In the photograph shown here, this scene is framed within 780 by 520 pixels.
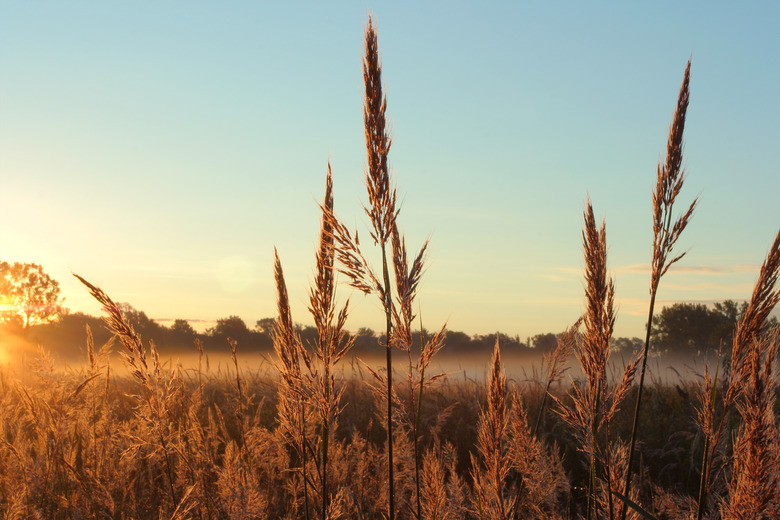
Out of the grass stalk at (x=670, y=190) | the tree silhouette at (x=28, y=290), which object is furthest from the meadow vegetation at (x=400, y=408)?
the tree silhouette at (x=28, y=290)

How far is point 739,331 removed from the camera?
2787 mm

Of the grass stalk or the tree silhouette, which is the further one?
the tree silhouette

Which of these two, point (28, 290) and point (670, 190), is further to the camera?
point (28, 290)

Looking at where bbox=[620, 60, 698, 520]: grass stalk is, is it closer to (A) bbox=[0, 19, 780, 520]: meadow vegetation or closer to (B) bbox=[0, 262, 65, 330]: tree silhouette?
(A) bbox=[0, 19, 780, 520]: meadow vegetation

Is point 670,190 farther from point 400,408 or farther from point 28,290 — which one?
point 28,290

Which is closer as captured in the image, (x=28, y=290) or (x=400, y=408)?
Result: (x=400, y=408)

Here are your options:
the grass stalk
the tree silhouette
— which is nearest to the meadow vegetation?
the grass stalk

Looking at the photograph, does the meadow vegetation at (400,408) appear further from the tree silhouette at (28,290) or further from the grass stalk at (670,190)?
the tree silhouette at (28,290)

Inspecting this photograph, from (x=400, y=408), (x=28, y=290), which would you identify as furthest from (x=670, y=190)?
(x=28, y=290)

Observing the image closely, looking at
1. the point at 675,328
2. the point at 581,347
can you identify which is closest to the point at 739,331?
the point at 581,347

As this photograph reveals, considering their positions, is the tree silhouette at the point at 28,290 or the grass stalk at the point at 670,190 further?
the tree silhouette at the point at 28,290

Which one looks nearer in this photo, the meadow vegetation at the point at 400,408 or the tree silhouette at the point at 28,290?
the meadow vegetation at the point at 400,408

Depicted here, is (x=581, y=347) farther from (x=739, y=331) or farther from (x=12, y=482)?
(x=12, y=482)

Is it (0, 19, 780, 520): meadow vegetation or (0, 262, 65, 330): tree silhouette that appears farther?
(0, 262, 65, 330): tree silhouette
